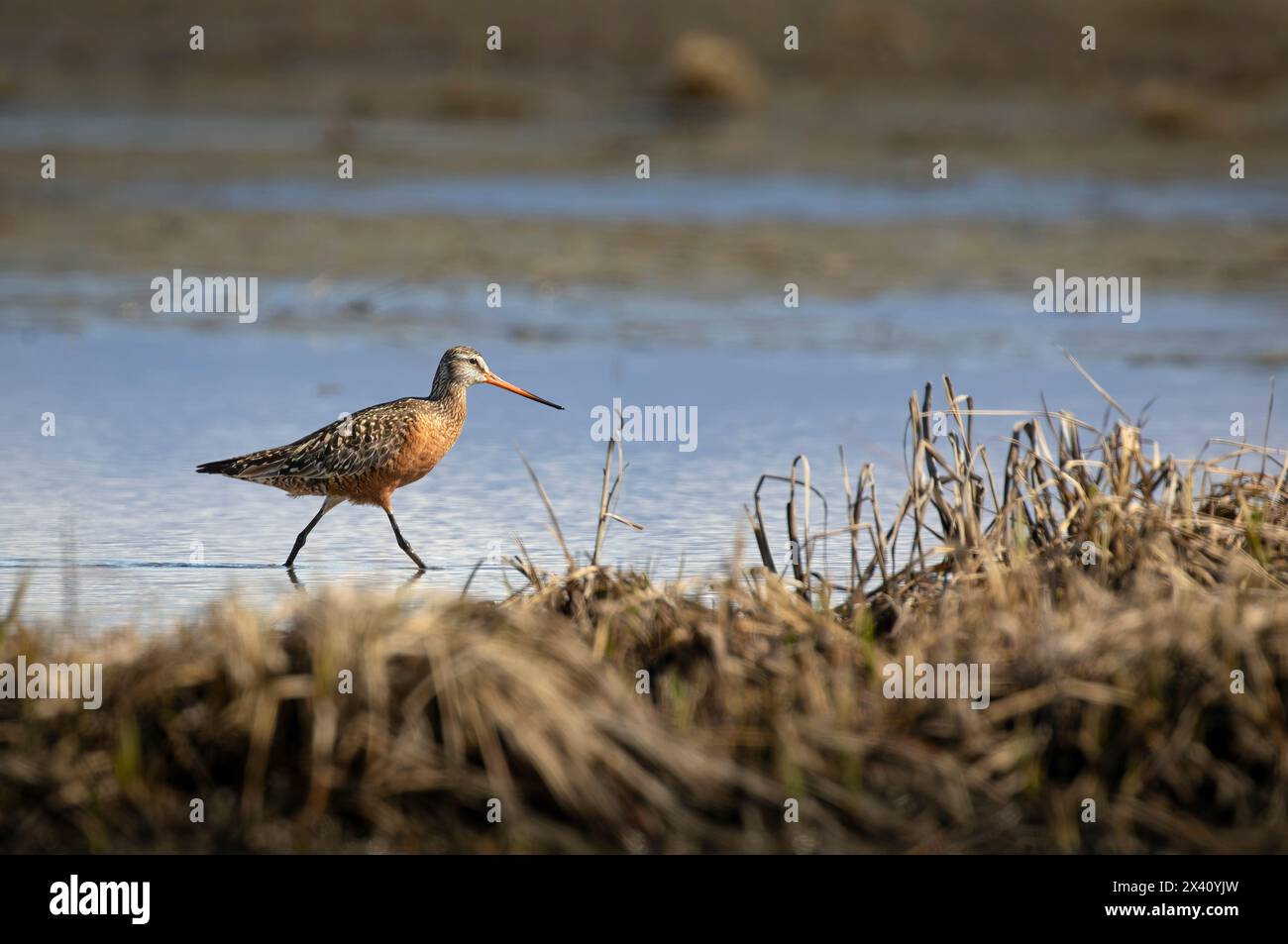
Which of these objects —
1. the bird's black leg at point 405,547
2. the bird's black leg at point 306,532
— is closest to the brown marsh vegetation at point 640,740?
the bird's black leg at point 405,547

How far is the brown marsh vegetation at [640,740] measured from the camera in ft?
14.9

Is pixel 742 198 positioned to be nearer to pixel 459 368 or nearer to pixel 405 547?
pixel 459 368

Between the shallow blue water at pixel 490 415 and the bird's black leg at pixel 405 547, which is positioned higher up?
the shallow blue water at pixel 490 415

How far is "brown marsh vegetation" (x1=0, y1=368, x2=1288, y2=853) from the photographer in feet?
14.9

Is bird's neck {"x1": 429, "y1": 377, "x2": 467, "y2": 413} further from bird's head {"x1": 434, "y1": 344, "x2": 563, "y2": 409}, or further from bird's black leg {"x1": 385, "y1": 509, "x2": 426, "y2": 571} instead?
bird's black leg {"x1": 385, "y1": 509, "x2": 426, "y2": 571}

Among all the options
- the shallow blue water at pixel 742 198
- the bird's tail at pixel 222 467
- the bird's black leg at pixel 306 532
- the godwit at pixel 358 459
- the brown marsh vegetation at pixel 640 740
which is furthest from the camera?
the shallow blue water at pixel 742 198

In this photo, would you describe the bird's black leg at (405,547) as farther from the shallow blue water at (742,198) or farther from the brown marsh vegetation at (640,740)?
Result: the shallow blue water at (742,198)

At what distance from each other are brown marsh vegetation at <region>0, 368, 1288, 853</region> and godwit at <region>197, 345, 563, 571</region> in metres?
3.34

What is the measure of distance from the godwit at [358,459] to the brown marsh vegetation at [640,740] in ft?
11.0

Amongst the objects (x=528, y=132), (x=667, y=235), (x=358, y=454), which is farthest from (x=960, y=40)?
(x=358, y=454)

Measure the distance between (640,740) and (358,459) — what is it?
4.17m

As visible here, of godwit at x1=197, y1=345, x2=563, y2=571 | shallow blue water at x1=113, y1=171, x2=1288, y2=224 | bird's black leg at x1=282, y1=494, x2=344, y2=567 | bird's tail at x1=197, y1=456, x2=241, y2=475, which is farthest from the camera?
shallow blue water at x1=113, y1=171, x2=1288, y2=224

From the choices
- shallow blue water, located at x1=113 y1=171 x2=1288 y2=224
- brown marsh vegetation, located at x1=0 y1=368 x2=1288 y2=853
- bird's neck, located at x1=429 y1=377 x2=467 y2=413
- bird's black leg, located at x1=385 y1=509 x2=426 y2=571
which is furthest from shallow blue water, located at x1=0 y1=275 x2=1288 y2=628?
shallow blue water, located at x1=113 y1=171 x2=1288 y2=224

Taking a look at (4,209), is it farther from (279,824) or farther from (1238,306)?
(279,824)
